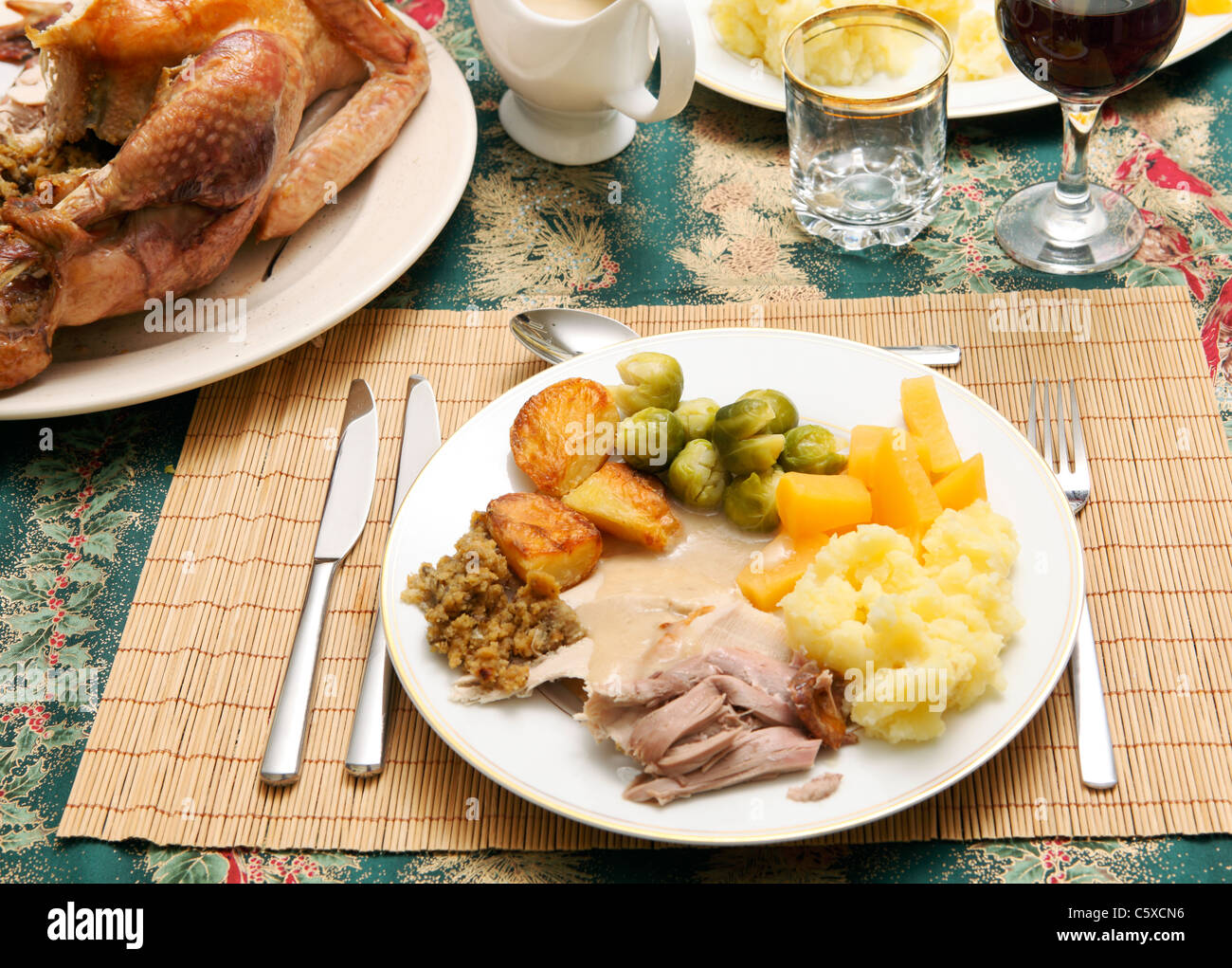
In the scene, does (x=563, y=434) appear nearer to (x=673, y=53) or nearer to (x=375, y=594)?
(x=375, y=594)

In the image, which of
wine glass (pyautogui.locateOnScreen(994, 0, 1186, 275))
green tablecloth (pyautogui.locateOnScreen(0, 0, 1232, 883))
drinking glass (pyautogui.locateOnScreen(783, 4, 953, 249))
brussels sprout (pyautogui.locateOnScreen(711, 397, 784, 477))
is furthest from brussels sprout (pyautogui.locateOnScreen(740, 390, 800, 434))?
wine glass (pyautogui.locateOnScreen(994, 0, 1186, 275))

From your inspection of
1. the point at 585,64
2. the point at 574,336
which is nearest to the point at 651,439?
the point at 574,336

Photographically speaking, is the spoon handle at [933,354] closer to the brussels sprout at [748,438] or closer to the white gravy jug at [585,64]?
the brussels sprout at [748,438]

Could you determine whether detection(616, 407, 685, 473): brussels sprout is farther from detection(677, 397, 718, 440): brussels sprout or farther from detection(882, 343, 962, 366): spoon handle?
detection(882, 343, 962, 366): spoon handle

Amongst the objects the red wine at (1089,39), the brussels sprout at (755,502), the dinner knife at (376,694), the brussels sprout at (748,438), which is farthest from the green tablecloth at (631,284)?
the brussels sprout at (748,438)

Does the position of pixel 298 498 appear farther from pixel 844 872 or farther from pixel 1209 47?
pixel 1209 47
